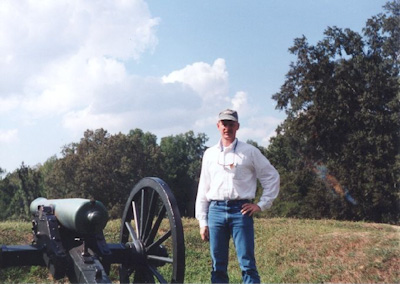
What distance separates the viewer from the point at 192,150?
5647cm

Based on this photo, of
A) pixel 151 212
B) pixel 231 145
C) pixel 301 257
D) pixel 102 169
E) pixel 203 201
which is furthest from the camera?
pixel 102 169

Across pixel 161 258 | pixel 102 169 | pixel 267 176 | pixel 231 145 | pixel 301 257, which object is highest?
pixel 102 169

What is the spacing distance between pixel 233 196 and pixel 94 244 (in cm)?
144

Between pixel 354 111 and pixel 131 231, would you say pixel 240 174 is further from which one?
pixel 354 111

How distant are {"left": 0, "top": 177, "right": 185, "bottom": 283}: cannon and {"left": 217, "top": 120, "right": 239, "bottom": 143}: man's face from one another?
762 millimetres

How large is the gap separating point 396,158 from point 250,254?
22.1 meters

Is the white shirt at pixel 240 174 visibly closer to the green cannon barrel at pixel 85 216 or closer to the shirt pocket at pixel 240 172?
the shirt pocket at pixel 240 172

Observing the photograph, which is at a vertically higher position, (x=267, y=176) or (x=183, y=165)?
(x=183, y=165)

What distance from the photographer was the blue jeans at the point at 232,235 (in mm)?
4137

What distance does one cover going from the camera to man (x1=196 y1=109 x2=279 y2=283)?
4.16m

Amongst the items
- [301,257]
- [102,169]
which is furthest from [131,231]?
[102,169]

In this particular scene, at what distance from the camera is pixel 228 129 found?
4324 millimetres

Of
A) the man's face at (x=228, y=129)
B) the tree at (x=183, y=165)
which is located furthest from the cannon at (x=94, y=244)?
the tree at (x=183, y=165)

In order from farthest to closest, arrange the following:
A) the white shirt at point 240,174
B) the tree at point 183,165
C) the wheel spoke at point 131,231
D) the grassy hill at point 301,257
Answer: the tree at point 183,165
the grassy hill at point 301,257
the wheel spoke at point 131,231
the white shirt at point 240,174
